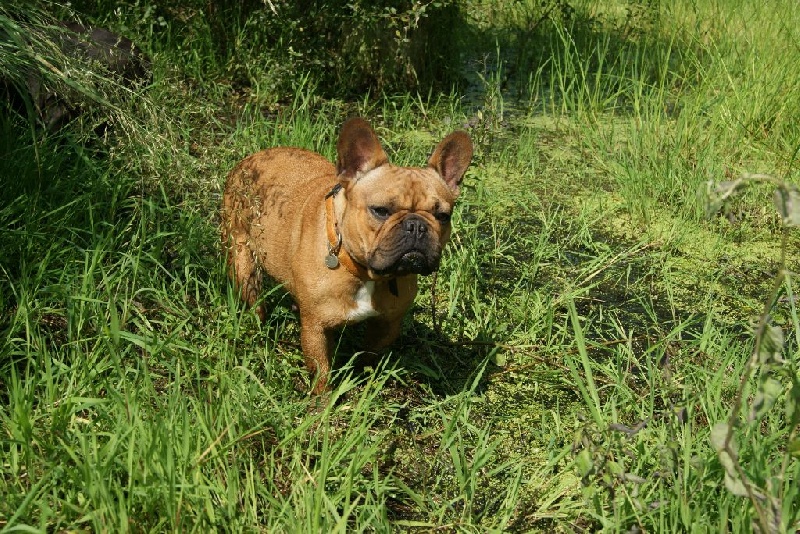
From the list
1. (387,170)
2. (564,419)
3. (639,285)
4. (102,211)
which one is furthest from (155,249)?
(639,285)

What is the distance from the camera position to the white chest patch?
3.50 m

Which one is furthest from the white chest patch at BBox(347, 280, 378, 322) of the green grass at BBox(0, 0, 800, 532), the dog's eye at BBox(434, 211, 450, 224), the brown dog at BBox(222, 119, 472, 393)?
the dog's eye at BBox(434, 211, 450, 224)

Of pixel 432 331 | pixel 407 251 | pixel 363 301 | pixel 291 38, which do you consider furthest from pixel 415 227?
pixel 291 38

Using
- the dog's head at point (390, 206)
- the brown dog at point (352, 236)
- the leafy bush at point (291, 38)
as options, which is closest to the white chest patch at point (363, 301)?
the brown dog at point (352, 236)

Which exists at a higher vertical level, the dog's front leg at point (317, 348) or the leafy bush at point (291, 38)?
the leafy bush at point (291, 38)

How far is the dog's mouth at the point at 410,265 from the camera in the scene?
3.26 m

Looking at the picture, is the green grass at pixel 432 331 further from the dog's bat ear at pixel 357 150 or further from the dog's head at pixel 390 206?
the dog's bat ear at pixel 357 150

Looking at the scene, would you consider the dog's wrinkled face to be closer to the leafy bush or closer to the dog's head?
the dog's head

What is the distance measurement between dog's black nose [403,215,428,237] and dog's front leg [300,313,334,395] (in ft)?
1.81

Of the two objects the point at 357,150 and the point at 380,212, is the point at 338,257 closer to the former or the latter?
the point at 380,212

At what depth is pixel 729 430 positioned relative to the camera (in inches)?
77.5

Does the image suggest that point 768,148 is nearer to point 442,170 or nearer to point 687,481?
point 442,170

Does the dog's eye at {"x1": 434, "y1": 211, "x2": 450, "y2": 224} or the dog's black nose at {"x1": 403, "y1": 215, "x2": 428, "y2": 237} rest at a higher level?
the dog's black nose at {"x1": 403, "y1": 215, "x2": 428, "y2": 237}

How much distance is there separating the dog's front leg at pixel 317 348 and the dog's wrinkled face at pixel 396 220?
0.34 meters
